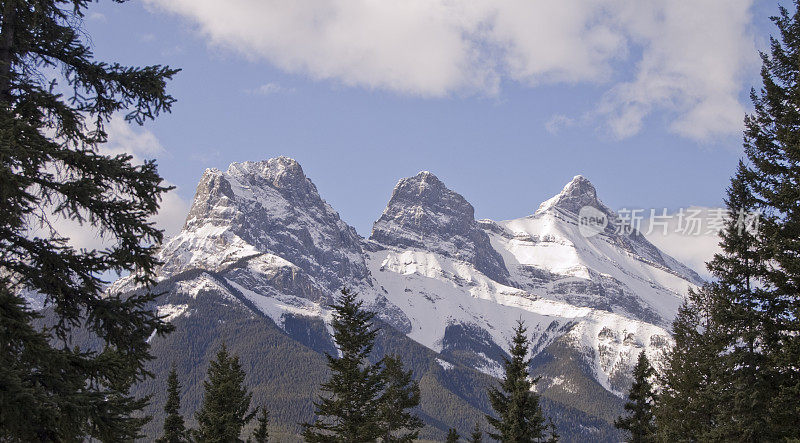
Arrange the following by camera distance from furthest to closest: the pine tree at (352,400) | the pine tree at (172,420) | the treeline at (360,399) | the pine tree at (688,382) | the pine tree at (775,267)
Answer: the pine tree at (172,420)
the treeline at (360,399)
the pine tree at (352,400)
the pine tree at (688,382)
the pine tree at (775,267)

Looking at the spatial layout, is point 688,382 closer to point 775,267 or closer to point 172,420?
point 775,267

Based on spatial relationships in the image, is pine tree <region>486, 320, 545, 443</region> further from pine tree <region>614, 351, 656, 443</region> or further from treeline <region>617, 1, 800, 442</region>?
treeline <region>617, 1, 800, 442</region>

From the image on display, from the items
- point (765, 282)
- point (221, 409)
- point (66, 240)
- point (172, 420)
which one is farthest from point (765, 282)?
point (172, 420)

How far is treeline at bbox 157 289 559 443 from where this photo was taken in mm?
31188

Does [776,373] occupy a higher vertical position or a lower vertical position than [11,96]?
lower

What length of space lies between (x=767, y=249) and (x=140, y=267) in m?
14.1

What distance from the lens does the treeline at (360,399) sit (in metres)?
31.2

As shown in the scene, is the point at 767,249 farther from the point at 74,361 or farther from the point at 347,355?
the point at 347,355

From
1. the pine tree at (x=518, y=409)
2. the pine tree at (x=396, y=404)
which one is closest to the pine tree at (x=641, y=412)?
the pine tree at (x=518, y=409)

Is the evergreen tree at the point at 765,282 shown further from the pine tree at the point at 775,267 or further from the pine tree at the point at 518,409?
the pine tree at the point at 518,409

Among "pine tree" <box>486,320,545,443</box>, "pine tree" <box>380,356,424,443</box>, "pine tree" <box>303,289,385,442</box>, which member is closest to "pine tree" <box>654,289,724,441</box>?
"pine tree" <box>486,320,545,443</box>

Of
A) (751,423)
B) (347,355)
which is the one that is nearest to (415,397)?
(347,355)

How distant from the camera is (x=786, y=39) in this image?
19.3m

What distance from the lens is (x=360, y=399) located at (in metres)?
31.3
